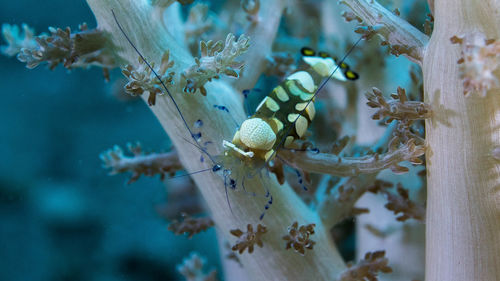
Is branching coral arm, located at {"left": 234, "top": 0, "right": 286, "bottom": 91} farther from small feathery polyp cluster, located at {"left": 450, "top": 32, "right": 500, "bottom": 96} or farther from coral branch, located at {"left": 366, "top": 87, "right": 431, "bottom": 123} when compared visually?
small feathery polyp cluster, located at {"left": 450, "top": 32, "right": 500, "bottom": 96}

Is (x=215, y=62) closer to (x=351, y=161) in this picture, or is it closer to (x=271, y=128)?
(x=271, y=128)

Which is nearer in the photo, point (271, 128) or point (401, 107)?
point (401, 107)

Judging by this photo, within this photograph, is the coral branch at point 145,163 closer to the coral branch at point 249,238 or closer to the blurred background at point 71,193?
the coral branch at point 249,238

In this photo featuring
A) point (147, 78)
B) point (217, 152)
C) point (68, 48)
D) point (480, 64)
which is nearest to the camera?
point (480, 64)

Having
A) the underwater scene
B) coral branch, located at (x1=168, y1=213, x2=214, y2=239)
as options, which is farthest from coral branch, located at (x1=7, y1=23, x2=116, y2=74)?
coral branch, located at (x1=168, y1=213, x2=214, y2=239)

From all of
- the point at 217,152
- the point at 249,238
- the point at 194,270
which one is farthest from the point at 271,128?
the point at 194,270
